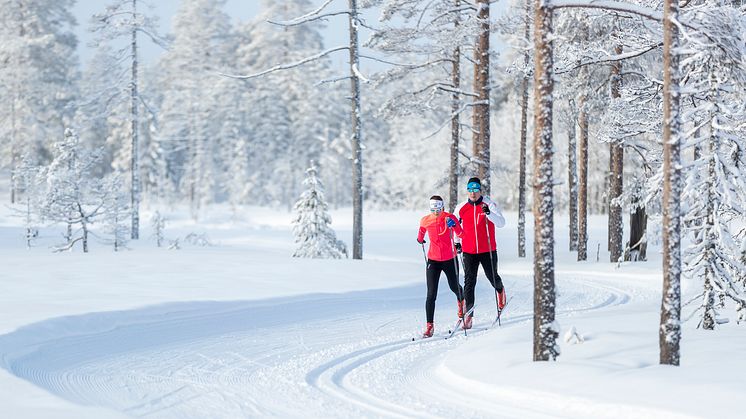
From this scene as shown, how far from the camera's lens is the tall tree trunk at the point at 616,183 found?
2188cm

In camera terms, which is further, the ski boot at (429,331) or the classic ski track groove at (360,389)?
the ski boot at (429,331)

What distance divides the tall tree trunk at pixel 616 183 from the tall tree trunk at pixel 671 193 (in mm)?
13842

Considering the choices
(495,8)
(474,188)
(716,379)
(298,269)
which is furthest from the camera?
(495,8)

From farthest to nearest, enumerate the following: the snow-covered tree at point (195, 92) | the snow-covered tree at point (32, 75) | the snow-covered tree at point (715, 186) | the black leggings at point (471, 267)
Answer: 1. the snow-covered tree at point (195, 92)
2. the snow-covered tree at point (32, 75)
3. the black leggings at point (471, 267)
4. the snow-covered tree at point (715, 186)

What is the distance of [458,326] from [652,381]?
528 cm

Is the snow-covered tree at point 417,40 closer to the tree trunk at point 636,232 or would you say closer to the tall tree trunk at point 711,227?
the tree trunk at point 636,232

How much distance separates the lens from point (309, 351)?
10.2 metres

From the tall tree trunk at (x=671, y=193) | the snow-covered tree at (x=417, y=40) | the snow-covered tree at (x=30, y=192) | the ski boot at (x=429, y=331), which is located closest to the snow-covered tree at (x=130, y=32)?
the snow-covered tree at (x=30, y=192)

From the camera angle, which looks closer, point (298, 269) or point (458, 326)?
point (458, 326)

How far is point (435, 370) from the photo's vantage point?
8.88 metres

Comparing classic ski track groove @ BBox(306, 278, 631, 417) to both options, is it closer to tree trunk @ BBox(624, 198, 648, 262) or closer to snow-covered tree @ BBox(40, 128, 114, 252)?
tree trunk @ BBox(624, 198, 648, 262)

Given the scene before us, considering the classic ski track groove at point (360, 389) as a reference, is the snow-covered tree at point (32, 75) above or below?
above

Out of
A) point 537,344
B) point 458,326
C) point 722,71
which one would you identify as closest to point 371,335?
point 458,326

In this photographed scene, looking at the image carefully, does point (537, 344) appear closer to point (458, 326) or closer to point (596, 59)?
point (458, 326)
